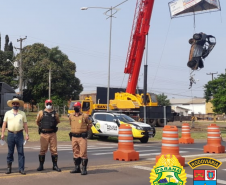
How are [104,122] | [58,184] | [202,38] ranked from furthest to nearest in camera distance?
[202,38] → [104,122] → [58,184]

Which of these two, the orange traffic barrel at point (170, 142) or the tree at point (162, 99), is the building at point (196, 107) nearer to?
the tree at point (162, 99)

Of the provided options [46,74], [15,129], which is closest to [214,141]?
[15,129]

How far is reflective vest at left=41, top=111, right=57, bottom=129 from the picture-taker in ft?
30.0

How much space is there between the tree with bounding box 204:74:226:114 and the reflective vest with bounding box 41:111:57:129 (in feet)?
97.3

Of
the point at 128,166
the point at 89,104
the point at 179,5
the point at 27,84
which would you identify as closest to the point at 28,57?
the point at 27,84

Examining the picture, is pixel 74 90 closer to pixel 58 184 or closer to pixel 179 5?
pixel 179 5

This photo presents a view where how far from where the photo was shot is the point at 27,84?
58469mm

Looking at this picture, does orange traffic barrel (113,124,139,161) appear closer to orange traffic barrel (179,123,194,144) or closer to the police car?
the police car

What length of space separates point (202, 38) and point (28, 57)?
3569 cm

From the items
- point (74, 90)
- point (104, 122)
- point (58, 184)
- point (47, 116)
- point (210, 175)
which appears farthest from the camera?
point (74, 90)

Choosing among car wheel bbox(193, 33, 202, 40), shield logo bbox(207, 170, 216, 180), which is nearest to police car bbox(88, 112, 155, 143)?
car wheel bbox(193, 33, 202, 40)

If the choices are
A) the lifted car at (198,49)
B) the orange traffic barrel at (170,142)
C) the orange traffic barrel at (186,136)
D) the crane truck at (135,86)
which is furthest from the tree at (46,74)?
the orange traffic barrel at (170,142)

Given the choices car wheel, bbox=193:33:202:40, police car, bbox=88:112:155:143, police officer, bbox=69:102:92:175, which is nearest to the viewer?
police officer, bbox=69:102:92:175

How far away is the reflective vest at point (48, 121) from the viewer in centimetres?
913
